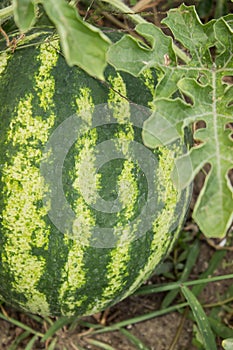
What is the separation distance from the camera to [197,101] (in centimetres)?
138

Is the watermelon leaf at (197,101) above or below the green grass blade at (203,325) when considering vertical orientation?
above

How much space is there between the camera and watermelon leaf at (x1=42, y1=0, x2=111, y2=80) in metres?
1.02

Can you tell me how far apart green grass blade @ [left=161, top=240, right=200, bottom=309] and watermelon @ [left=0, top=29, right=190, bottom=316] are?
477 millimetres

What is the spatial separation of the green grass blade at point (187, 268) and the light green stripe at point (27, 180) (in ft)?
2.10

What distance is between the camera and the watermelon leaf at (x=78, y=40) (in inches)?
40.1

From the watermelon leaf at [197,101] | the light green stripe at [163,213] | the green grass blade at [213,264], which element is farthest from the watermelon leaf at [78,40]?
the green grass blade at [213,264]

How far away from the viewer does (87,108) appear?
5.06ft

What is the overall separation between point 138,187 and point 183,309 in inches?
27.2

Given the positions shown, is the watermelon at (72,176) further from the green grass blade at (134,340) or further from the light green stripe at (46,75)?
the green grass blade at (134,340)

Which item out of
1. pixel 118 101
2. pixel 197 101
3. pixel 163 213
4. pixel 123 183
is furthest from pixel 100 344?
pixel 197 101

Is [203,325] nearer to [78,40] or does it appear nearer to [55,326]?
[55,326]

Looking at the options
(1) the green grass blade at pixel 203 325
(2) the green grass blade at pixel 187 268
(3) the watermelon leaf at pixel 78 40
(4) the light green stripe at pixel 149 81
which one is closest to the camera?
(3) the watermelon leaf at pixel 78 40

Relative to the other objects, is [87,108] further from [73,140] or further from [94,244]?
[94,244]

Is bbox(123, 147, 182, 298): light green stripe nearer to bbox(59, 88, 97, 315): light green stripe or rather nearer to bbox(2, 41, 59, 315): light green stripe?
bbox(59, 88, 97, 315): light green stripe
